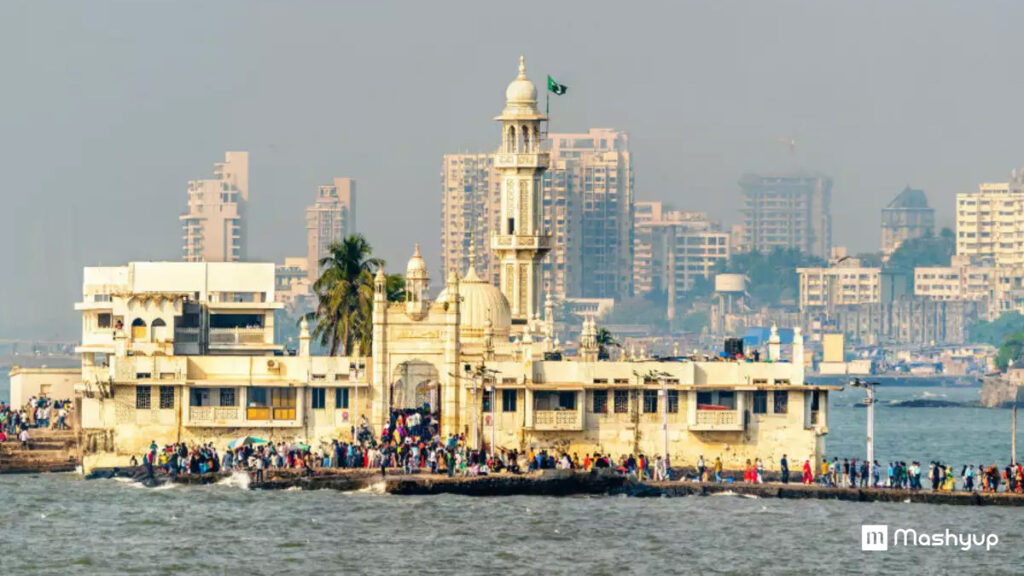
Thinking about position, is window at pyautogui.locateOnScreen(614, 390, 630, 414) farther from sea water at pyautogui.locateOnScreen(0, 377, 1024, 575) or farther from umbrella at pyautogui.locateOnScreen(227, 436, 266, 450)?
umbrella at pyautogui.locateOnScreen(227, 436, 266, 450)

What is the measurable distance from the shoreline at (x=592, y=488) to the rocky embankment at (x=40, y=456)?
13854 millimetres

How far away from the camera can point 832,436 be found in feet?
522

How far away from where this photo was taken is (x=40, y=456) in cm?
10350

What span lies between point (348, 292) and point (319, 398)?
1045cm

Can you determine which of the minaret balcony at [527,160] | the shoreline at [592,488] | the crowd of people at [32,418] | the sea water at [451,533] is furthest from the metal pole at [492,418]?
the crowd of people at [32,418]

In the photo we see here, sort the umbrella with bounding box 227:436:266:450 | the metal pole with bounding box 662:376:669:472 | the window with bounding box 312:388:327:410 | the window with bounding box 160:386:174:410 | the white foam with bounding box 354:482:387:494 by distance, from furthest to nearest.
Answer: the window with bounding box 312:388:327:410
the window with bounding box 160:386:174:410
the umbrella with bounding box 227:436:266:450
the metal pole with bounding box 662:376:669:472
the white foam with bounding box 354:482:387:494

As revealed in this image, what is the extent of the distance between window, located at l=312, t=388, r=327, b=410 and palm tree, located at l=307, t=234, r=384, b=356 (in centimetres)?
858

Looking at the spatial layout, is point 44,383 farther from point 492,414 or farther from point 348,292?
point 492,414

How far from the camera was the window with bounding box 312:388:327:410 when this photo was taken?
99.8 m

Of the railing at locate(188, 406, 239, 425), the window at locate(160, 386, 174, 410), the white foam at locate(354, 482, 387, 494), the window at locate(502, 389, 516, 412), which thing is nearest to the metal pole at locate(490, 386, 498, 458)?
the window at locate(502, 389, 516, 412)

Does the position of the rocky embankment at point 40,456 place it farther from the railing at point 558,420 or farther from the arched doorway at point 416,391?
the railing at point 558,420

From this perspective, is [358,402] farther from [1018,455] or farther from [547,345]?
[1018,455]

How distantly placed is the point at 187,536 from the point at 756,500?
21.1m

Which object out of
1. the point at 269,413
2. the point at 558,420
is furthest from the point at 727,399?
the point at 269,413
